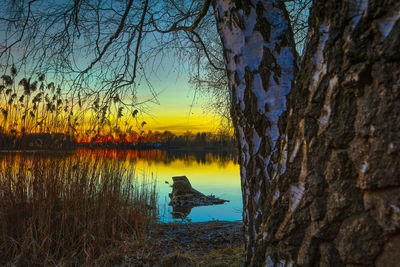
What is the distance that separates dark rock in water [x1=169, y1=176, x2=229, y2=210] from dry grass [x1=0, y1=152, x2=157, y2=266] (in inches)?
236

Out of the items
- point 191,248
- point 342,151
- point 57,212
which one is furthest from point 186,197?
point 342,151

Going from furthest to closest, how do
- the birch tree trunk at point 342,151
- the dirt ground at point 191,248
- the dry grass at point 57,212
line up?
the dry grass at point 57,212
the dirt ground at point 191,248
the birch tree trunk at point 342,151

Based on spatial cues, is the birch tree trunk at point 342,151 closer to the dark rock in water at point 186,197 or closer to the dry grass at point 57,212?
the dry grass at point 57,212

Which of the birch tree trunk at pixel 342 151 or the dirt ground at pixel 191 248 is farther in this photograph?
the dirt ground at pixel 191 248

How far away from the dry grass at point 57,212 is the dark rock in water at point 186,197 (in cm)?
600

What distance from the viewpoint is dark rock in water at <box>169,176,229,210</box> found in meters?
9.67

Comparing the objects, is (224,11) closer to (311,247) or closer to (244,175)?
(244,175)

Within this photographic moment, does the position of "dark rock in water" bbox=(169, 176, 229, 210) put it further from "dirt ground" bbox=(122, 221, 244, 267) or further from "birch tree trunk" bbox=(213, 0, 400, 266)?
"birch tree trunk" bbox=(213, 0, 400, 266)

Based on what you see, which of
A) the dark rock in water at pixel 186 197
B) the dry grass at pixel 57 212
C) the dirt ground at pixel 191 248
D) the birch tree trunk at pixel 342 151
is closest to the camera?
the birch tree trunk at pixel 342 151

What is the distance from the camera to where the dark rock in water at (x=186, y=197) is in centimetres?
967

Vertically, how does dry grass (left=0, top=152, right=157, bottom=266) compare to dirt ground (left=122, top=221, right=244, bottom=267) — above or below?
above

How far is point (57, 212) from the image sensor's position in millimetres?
3160

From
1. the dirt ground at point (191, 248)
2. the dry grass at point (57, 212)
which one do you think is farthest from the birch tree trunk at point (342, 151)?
the dry grass at point (57, 212)

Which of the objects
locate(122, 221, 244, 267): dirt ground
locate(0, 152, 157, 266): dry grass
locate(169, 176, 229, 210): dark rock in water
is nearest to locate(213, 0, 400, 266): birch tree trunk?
locate(122, 221, 244, 267): dirt ground
